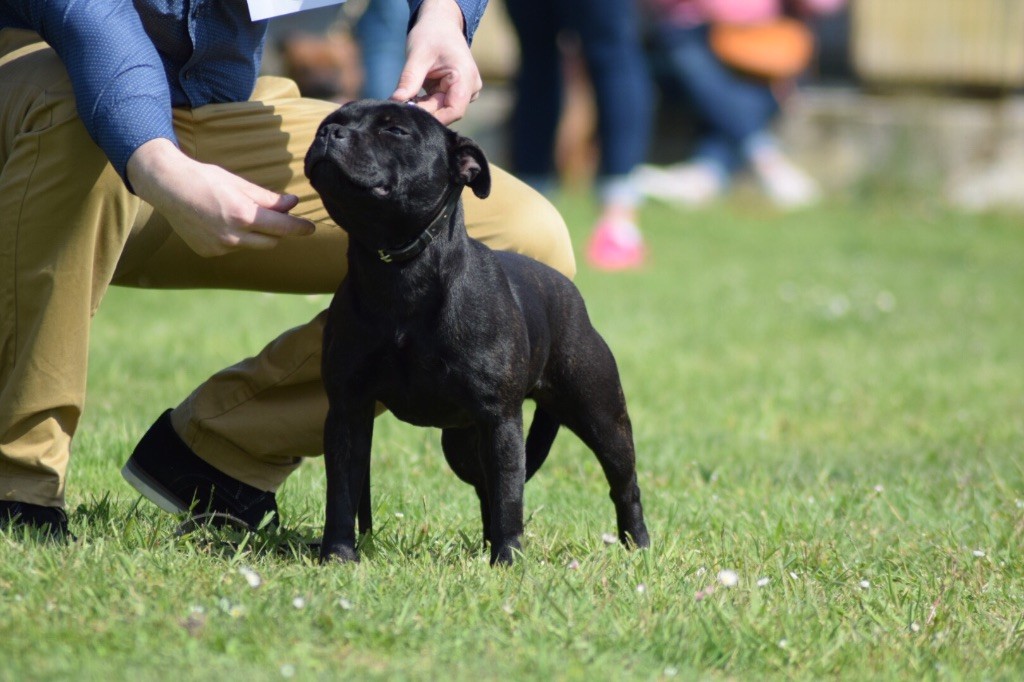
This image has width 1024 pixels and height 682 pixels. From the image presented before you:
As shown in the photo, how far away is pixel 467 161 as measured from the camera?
2.70m

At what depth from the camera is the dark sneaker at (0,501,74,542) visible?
292 cm

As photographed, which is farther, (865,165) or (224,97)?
(865,165)

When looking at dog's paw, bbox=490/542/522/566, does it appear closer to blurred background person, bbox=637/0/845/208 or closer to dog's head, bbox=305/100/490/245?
dog's head, bbox=305/100/490/245

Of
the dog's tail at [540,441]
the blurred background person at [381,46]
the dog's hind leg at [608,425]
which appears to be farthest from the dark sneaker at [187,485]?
the blurred background person at [381,46]

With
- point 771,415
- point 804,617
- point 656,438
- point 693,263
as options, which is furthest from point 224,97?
point 693,263

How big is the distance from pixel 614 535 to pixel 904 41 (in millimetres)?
9681

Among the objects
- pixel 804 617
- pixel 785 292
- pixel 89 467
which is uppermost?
pixel 804 617

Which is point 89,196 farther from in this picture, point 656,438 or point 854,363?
point 854,363

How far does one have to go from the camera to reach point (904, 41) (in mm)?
11891

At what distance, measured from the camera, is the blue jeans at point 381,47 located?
7141 millimetres

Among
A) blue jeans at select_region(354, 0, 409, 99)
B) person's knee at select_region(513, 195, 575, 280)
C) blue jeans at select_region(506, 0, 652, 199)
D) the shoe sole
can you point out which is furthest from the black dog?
blue jeans at select_region(506, 0, 652, 199)

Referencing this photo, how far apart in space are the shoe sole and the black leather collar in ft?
3.21

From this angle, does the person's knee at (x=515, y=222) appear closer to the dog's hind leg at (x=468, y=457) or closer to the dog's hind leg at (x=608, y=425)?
the dog's hind leg at (x=608, y=425)

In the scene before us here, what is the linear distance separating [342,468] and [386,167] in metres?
0.67
